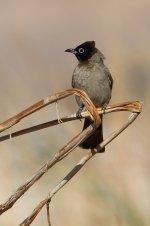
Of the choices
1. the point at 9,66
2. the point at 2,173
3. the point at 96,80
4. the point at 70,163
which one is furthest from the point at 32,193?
the point at 9,66

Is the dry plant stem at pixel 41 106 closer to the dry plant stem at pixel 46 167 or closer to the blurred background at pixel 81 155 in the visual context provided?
the dry plant stem at pixel 46 167

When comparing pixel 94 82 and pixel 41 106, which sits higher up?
pixel 41 106

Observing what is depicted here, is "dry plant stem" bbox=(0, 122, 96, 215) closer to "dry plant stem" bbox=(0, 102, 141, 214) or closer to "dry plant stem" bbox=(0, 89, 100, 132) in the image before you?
"dry plant stem" bbox=(0, 102, 141, 214)

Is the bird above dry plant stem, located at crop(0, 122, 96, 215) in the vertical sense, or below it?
below

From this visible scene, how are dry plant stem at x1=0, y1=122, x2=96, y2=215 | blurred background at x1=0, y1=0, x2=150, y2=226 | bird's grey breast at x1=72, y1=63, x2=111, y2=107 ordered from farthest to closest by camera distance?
bird's grey breast at x1=72, y1=63, x2=111, y2=107 → blurred background at x1=0, y1=0, x2=150, y2=226 → dry plant stem at x1=0, y1=122, x2=96, y2=215

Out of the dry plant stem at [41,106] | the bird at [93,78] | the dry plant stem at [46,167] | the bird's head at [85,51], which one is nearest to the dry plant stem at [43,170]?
the dry plant stem at [46,167]

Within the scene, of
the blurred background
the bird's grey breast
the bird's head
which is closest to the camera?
the blurred background

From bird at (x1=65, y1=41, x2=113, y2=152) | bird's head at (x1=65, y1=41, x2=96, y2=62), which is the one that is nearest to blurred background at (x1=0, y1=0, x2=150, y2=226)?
bird at (x1=65, y1=41, x2=113, y2=152)

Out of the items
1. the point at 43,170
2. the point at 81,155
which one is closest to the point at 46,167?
the point at 43,170

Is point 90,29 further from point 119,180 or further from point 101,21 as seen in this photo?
point 119,180

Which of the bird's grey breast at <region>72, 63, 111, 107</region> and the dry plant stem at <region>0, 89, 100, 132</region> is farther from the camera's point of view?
the bird's grey breast at <region>72, 63, 111, 107</region>

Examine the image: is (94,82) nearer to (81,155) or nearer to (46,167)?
(81,155)
